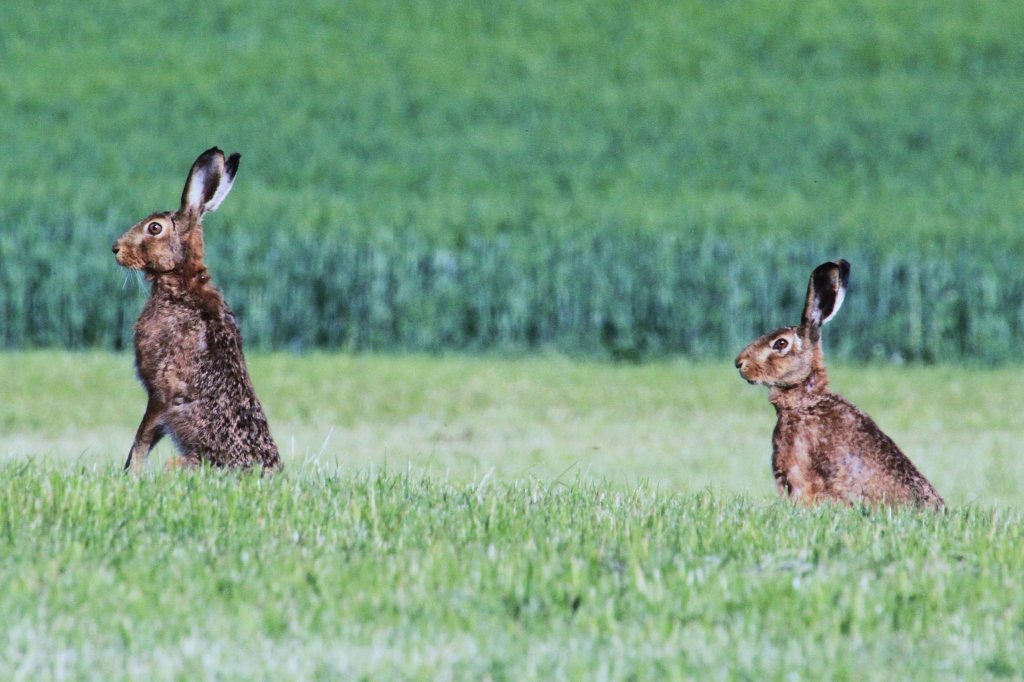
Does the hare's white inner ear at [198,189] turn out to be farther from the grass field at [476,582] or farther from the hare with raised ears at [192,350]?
the grass field at [476,582]

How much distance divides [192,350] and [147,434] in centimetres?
45

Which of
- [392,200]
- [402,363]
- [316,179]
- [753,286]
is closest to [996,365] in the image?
[753,286]

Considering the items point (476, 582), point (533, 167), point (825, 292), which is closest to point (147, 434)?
point (476, 582)

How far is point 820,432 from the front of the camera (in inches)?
319

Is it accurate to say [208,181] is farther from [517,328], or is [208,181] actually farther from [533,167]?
[533,167]

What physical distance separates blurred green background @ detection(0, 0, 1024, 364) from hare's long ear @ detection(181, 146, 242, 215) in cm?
1358

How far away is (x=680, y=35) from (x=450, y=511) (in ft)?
106

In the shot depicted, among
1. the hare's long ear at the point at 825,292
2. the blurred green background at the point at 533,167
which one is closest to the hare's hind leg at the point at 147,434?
the hare's long ear at the point at 825,292

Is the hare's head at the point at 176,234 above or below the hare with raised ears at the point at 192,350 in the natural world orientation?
above

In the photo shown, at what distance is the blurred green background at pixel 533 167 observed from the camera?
21.8 m

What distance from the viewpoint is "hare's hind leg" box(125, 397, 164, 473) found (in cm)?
774

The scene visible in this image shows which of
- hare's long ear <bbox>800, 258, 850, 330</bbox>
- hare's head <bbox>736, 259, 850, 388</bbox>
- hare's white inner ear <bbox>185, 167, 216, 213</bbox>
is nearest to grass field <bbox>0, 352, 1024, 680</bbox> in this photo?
hare's head <bbox>736, 259, 850, 388</bbox>

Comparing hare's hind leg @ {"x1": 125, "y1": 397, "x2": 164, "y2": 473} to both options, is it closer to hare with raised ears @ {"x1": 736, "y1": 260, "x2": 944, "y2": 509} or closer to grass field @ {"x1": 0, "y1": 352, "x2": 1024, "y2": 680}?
grass field @ {"x1": 0, "y1": 352, "x2": 1024, "y2": 680}

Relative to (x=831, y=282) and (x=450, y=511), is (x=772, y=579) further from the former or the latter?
(x=831, y=282)
